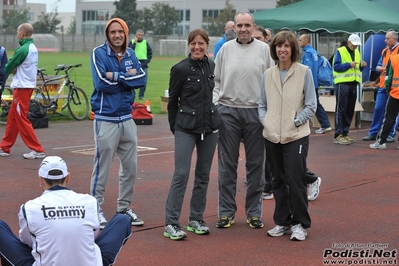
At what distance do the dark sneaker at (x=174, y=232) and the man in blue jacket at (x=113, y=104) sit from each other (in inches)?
19.9

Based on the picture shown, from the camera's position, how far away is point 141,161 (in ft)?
39.6

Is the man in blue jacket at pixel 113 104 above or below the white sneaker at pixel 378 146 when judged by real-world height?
above

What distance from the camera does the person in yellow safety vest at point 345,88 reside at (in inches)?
582

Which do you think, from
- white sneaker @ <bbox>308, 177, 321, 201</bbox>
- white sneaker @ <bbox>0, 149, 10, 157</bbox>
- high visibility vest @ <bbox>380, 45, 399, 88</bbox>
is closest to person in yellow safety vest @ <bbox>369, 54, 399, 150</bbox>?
high visibility vest @ <bbox>380, 45, 399, 88</bbox>

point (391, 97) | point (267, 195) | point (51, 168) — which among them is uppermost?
point (51, 168)

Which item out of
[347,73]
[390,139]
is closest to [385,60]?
[347,73]

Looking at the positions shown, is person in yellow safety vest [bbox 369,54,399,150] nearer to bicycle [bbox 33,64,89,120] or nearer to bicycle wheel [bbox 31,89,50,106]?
bicycle [bbox 33,64,89,120]

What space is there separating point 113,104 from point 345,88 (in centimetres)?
827

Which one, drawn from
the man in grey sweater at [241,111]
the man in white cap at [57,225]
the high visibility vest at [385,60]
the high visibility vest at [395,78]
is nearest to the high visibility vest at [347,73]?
the high visibility vest at [385,60]

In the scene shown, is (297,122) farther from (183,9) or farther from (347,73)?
(183,9)

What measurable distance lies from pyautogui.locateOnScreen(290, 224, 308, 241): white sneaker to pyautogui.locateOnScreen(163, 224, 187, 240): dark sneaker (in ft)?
3.40

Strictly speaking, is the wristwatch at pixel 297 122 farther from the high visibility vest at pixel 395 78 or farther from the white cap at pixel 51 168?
the high visibility vest at pixel 395 78

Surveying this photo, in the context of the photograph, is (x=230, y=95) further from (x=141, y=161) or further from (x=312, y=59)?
(x=312, y=59)

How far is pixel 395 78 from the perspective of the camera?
1370 centimetres
